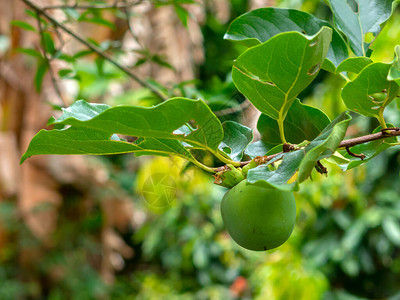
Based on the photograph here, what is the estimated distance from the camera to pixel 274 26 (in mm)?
398

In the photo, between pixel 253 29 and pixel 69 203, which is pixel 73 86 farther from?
pixel 253 29

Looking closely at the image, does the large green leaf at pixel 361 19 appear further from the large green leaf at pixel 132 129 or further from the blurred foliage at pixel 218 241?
the blurred foliage at pixel 218 241

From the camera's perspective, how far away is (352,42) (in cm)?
41

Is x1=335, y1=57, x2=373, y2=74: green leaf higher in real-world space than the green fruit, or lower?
higher

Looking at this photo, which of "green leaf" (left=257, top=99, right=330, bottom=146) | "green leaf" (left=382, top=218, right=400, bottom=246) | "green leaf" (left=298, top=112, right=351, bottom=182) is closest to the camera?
"green leaf" (left=298, top=112, right=351, bottom=182)

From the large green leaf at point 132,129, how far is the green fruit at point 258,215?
5cm

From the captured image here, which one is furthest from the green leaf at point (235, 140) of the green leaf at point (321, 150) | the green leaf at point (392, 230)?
the green leaf at point (392, 230)

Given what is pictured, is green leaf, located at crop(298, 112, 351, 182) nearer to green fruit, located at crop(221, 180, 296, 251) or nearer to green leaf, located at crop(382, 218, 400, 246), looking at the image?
green fruit, located at crop(221, 180, 296, 251)

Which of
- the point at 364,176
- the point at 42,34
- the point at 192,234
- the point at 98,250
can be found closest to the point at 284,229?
the point at 42,34

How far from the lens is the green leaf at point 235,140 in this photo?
398 mm

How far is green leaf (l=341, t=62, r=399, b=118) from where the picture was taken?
312mm

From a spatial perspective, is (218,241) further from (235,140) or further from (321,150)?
(321,150)

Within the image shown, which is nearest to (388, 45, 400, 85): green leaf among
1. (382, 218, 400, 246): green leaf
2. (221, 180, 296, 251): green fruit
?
(221, 180, 296, 251): green fruit

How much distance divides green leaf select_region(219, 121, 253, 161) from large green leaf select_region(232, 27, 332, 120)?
65mm
